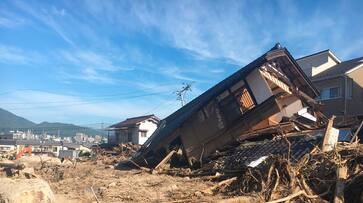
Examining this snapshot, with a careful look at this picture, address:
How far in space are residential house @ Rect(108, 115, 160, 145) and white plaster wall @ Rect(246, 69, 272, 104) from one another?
27119 mm

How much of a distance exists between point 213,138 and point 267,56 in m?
3.50

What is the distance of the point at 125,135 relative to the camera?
141 ft

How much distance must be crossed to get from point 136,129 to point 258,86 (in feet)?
91.8

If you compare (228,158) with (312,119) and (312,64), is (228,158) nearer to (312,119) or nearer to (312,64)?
(312,119)

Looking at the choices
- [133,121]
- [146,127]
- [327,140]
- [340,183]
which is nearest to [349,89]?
[146,127]

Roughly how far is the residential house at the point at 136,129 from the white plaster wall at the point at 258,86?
2712cm

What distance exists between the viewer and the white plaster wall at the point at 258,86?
47.4 feet

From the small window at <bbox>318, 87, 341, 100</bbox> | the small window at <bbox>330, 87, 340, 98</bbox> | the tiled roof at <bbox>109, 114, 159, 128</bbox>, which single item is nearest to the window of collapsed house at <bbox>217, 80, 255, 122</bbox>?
the small window at <bbox>318, 87, 341, 100</bbox>

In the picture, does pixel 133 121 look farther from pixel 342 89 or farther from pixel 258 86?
pixel 258 86

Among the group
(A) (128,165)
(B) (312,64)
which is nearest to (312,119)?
(A) (128,165)

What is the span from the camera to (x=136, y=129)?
4144cm

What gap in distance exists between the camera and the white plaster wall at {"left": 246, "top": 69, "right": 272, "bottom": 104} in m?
14.4

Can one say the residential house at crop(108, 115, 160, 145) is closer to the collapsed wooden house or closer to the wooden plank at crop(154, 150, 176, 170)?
the collapsed wooden house

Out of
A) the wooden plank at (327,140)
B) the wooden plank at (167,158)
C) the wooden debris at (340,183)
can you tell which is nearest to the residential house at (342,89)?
the wooden plank at (167,158)
